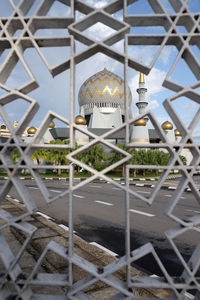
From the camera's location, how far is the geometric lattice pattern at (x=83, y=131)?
1.70 meters

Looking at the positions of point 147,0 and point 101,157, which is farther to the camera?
point 101,157

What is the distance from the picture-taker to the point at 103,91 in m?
35.0

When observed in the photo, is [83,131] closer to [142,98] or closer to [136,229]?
[136,229]

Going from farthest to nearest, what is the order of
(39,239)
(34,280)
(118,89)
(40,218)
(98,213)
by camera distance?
(118,89)
(98,213)
(40,218)
(39,239)
(34,280)

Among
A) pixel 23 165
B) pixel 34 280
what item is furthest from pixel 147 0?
pixel 34 280

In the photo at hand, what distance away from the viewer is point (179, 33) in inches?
72.3

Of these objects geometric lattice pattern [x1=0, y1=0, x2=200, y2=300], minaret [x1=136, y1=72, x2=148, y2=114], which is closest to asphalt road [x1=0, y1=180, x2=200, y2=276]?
geometric lattice pattern [x1=0, y1=0, x2=200, y2=300]

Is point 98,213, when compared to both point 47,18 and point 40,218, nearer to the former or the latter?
point 40,218

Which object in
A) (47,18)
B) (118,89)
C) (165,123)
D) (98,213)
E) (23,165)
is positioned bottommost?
(98,213)

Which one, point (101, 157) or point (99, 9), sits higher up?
point (99, 9)

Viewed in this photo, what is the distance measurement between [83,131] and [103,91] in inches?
1369

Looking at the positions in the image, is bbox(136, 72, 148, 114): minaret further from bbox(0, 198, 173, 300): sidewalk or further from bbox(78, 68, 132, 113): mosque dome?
bbox(0, 198, 173, 300): sidewalk

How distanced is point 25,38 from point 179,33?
56.9 inches

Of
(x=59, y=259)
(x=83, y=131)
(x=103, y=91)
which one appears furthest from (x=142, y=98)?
(x=83, y=131)
